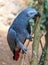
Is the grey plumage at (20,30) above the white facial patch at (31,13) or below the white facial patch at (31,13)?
below

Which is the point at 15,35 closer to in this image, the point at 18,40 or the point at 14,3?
the point at 18,40

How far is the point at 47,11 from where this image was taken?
13.8 ft

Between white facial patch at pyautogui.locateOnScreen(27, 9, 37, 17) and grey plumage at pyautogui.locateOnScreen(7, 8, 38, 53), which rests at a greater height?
white facial patch at pyautogui.locateOnScreen(27, 9, 37, 17)

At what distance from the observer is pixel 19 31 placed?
3.80 m

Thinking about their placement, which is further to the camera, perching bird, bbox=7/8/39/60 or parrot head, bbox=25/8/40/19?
perching bird, bbox=7/8/39/60

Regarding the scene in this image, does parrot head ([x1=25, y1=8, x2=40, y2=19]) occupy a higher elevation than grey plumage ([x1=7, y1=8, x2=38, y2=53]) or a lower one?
higher

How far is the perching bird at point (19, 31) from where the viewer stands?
366cm

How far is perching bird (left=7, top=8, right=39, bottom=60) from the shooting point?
3660 millimetres

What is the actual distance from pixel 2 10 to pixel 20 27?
21.5 ft

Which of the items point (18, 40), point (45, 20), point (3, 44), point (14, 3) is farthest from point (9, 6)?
point (18, 40)

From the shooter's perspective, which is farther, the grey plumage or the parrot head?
the grey plumage

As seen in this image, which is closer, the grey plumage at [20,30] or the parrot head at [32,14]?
the parrot head at [32,14]

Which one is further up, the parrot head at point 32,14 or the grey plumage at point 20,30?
the parrot head at point 32,14

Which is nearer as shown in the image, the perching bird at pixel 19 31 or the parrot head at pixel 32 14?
the parrot head at pixel 32 14
